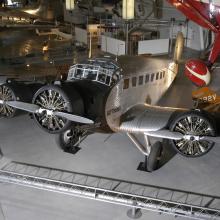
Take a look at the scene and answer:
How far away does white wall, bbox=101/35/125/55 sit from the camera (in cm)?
1396

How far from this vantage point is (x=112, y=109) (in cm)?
691

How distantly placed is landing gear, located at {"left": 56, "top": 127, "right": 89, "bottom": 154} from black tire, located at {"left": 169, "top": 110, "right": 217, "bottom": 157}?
2.29 meters

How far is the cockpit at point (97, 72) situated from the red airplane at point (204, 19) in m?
4.00

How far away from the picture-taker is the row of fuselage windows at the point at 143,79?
7468 millimetres

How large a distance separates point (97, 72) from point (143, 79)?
5.02ft

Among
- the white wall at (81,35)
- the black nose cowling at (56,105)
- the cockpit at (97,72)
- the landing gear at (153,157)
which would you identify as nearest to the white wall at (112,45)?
the white wall at (81,35)

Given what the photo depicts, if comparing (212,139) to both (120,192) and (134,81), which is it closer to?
(120,192)

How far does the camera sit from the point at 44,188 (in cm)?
565

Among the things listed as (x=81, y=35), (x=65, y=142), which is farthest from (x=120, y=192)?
(x=81, y=35)

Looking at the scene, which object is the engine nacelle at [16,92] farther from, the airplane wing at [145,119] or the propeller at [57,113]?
the airplane wing at [145,119]

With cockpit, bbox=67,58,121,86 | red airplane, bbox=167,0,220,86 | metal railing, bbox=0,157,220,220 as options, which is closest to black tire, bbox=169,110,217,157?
metal railing, bbox=0,157,220,220

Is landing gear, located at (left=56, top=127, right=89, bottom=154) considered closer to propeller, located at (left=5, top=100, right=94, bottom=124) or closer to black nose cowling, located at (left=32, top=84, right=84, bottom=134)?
black nose cowling, located at (left=32, top=84, right=84, bottom=134)

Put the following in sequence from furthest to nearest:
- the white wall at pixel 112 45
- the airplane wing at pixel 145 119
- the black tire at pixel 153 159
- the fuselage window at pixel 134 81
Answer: the white wall at pixel 112 45
the fuselage window at pixel 134 81
the airplane wing at pixel 145 119
the black tire at pixel 153 159

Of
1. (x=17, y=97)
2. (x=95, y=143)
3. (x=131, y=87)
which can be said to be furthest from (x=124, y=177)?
(x=17, y=97)
